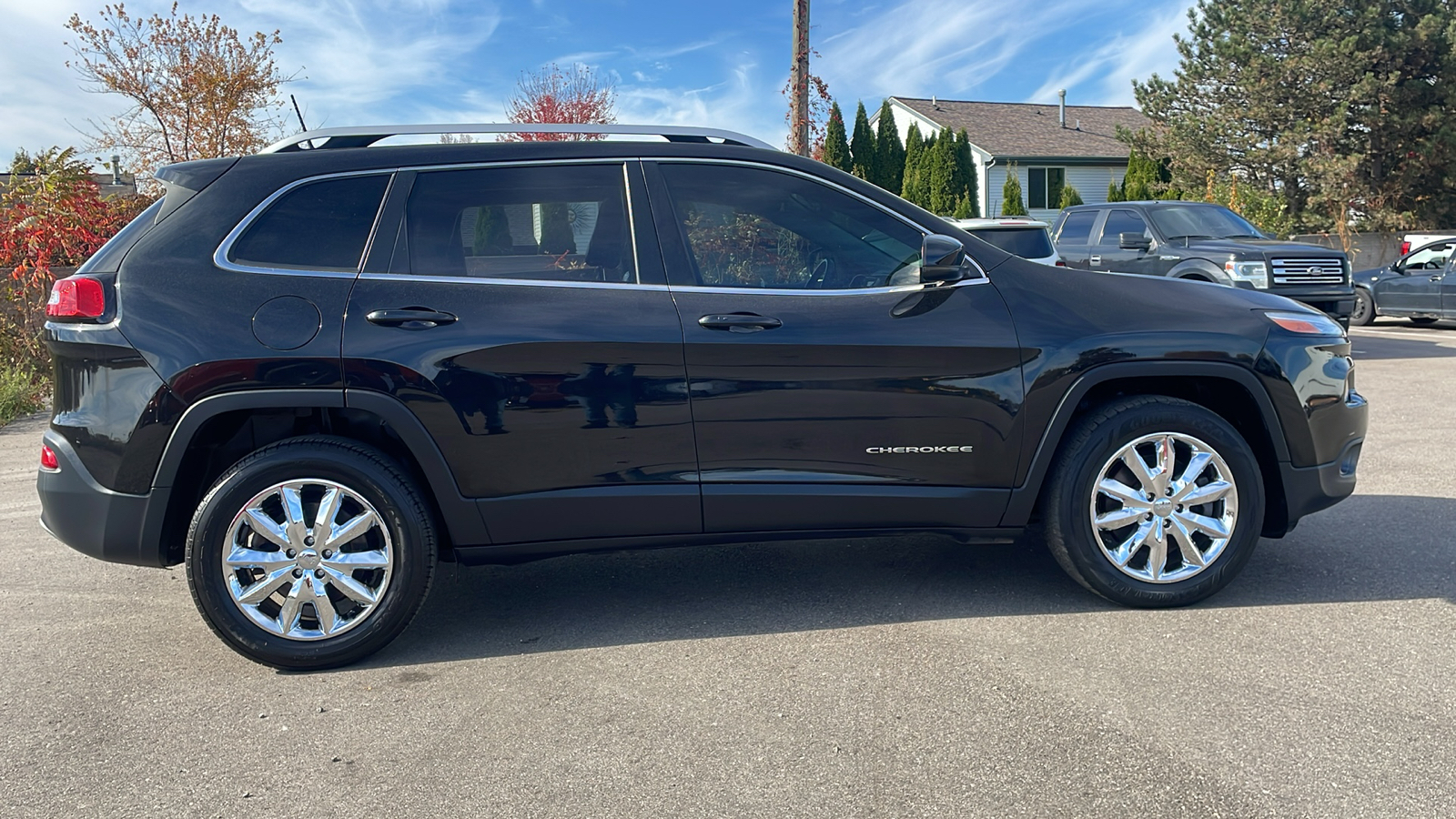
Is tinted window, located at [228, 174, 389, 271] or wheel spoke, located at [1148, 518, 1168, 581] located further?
wheel spoke, located at [1148, 518, 1168, 581]

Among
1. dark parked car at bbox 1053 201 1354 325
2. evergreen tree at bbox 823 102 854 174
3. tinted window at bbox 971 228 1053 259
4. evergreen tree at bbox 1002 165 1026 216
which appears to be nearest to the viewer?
tinted window at bbox 971 228 1053 259

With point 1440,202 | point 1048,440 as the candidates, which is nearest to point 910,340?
point 1048,440

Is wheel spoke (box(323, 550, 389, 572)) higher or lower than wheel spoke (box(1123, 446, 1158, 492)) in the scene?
lower

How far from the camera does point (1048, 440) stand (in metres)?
3.83

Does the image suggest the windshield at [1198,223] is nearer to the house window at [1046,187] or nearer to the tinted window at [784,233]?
the tinted window at [784,233]

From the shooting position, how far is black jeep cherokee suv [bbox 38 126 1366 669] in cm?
352

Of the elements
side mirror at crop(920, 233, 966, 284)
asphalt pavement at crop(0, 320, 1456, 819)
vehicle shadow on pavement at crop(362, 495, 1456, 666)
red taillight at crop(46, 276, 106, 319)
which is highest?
side mirror at crop(920, 233, 966, 284)

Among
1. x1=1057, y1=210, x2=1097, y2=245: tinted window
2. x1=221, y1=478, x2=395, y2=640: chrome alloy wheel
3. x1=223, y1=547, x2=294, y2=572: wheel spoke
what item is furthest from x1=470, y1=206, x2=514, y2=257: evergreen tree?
x1=1057, y1=210, x2=1097, y2=245: tinted window

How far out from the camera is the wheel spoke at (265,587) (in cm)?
352

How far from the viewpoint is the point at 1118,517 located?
387cm

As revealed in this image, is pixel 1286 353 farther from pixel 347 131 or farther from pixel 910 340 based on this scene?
pixel 347 131

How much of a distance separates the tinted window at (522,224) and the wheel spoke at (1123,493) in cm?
191

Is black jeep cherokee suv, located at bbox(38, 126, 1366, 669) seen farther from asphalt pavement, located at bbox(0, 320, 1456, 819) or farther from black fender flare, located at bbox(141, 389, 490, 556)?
asphalt pavement, located at bbox(0, 320, 1456, 819)

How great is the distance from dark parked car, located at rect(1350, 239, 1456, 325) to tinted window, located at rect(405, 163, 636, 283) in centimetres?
1514
